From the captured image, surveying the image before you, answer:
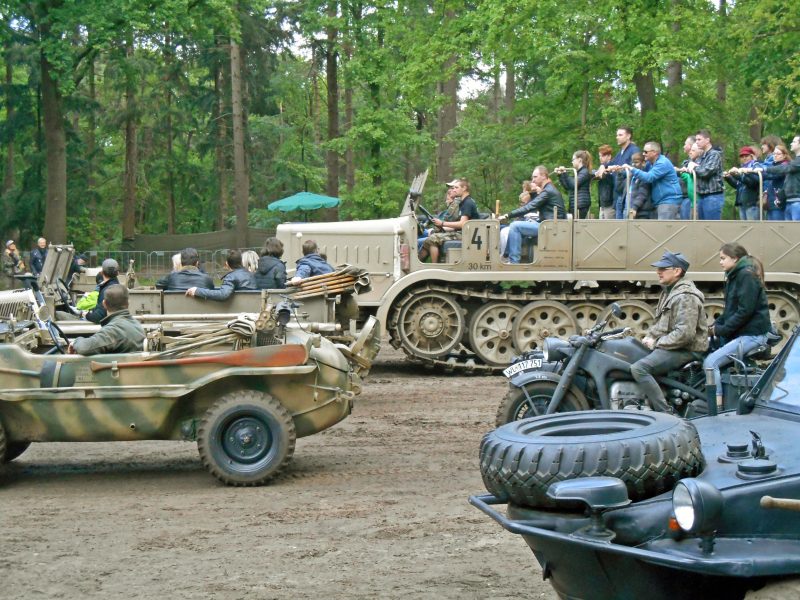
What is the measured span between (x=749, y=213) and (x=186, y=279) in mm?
8115

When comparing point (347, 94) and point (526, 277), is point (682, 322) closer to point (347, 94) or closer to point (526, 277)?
point (526, 277)

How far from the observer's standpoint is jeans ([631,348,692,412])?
31.2 feet

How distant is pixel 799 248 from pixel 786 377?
10686mm

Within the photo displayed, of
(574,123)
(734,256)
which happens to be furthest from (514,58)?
(734,256)

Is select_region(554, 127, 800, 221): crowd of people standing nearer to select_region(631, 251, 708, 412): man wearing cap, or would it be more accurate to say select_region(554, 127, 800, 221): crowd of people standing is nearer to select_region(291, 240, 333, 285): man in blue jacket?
select_region(291, 240, 333, 285): man in blue jacket

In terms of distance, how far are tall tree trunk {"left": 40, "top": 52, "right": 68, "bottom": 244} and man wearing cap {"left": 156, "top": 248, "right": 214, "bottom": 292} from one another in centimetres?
1786

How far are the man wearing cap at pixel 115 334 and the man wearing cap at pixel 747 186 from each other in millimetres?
9392

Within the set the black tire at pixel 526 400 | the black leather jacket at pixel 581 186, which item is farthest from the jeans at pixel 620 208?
the black tire at pixel 526 400

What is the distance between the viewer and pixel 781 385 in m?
5.71

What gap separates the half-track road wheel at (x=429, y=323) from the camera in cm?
1588

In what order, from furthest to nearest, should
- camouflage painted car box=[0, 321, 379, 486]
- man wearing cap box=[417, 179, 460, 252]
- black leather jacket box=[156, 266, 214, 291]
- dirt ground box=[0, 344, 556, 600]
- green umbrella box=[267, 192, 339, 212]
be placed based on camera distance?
green umbrella box=[267, 192, 339, 212], man wearing cap box=[417, 179, 460, 252], black leather jacket box=[156, 266, 214, 291], camouflage painted car box=[0, 321, 379, 486], dirt ground box=[0, 344, 556, 600]

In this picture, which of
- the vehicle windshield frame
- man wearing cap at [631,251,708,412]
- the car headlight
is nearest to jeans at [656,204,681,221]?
man wearing cap at [631,251,708,412]

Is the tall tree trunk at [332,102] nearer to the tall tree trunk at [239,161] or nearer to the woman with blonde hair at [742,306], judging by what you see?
the tall tree trunk at [239,161]

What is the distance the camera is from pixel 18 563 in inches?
279
